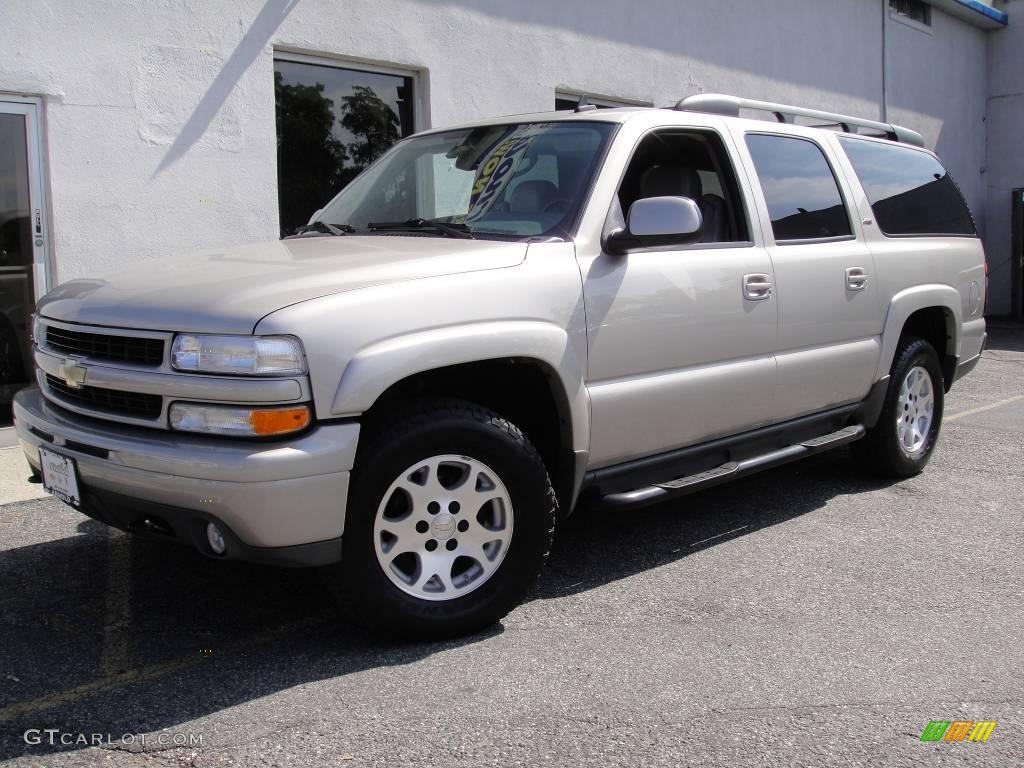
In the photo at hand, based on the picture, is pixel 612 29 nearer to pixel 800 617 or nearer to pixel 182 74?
pixel 182 74

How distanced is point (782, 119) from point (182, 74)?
14.3ft

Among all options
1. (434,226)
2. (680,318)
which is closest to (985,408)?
(680,318)

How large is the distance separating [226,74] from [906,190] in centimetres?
491

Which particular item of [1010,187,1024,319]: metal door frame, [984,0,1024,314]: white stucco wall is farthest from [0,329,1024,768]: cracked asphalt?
[984,0,1024,314]: white stucco wall

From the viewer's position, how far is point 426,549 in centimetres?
342

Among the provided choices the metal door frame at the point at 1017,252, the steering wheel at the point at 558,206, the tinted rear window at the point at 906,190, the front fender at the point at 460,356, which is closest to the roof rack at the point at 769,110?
the tinted rear window at the point at 906,190

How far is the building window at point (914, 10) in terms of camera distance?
1544cm

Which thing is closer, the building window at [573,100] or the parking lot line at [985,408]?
the parking lot line at [985,408]

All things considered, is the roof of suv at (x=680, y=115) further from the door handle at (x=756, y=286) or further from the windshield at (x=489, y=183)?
the door handle at (x=756, y=286)

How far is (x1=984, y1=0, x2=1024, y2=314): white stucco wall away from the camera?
18141 millimetres

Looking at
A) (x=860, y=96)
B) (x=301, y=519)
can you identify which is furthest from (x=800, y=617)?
(x=860, y=96)

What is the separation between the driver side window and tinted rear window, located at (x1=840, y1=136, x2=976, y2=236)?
47.5 inches

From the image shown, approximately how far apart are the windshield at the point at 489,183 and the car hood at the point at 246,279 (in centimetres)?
22

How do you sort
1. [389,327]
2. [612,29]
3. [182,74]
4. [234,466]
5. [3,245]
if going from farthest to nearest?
1. [612,29]
2. [182,74]
3. [3,245]
4. [389,327]
5. [234,466]
